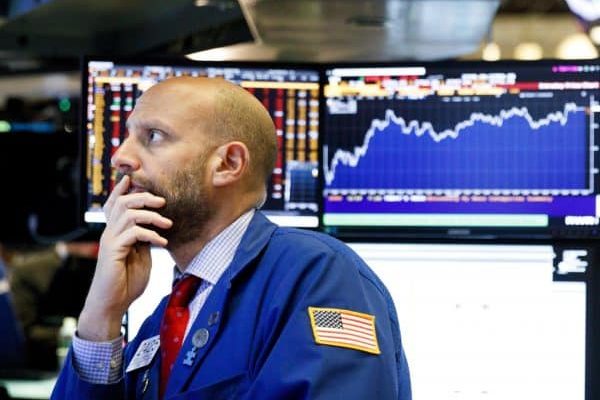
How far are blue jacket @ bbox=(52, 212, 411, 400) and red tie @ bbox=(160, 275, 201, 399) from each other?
1.4 inches

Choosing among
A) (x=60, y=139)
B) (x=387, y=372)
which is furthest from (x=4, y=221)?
(x=387, y=372)

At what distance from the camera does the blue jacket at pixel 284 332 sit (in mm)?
1903

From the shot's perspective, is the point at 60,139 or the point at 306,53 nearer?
the point at 306,53

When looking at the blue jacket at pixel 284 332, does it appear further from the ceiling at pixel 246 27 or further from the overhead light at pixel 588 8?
the overhead light at pixel 588 8

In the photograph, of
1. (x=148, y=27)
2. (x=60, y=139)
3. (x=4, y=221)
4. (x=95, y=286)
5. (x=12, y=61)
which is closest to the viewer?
(x=95, y=286)

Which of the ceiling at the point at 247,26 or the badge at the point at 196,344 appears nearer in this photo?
the badge at the point at 196,344

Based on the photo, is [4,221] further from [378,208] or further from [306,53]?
[378,208]

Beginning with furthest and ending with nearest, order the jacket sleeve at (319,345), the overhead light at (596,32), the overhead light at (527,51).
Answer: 1. the overhead light at (527,51)
2. the overhead light at (596,32)
3. the jacket sleeve at (319,345)

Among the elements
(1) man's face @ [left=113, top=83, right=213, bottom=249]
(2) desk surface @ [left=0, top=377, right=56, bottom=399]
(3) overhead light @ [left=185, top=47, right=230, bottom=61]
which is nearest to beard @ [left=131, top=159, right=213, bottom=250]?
(1) man's face @ [left=113, top=83, right=213, bottom=249]

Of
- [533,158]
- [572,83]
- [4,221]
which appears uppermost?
[572,83]

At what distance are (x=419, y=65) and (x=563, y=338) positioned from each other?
0.71 meters

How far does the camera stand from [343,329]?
1935 mm

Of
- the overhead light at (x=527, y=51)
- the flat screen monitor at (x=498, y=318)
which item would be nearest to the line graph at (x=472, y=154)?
the flat screen monitor at (x=498, y=318)

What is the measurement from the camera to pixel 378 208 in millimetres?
2734
